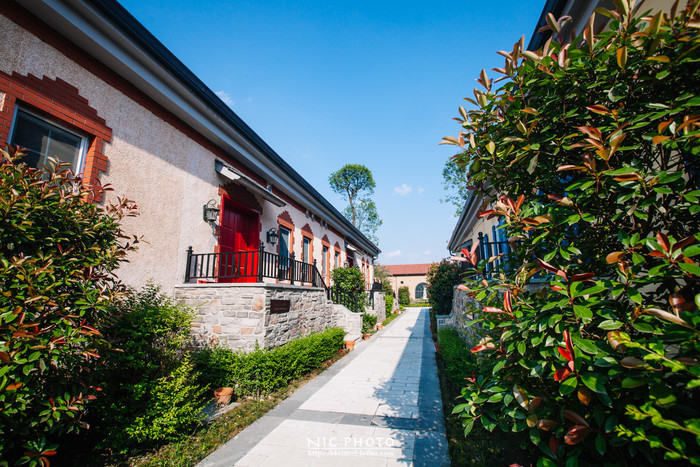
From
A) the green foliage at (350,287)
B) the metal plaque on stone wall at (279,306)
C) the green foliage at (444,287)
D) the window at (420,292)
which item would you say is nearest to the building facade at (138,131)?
the metal plaque on stone wall at (279,306)

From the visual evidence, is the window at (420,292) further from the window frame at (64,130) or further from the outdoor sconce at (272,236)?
the window frame at (64,130)

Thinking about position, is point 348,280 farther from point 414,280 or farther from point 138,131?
point 414,280

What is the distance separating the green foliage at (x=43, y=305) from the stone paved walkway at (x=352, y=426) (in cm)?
166

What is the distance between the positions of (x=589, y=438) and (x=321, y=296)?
26.0ft

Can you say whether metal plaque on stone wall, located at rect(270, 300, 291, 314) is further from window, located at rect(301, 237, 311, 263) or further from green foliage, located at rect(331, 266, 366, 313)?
green foliage, located at rect(331, 266, 366, 313)

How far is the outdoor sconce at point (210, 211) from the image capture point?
22.6ft

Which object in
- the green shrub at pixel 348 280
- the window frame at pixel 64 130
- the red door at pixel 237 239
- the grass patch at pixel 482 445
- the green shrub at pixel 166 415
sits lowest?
the grass patch at pixel 482 445

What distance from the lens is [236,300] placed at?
5977 mm

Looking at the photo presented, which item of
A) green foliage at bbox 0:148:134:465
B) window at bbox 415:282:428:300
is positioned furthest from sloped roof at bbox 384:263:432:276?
green foliage at bbox 0:148:134:465

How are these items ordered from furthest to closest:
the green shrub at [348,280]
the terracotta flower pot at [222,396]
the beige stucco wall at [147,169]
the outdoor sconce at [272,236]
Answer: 1. the green shrub at [348,280]
2. the outdoor sconce at [272,236]
3. the terracotta flower pot at [222,396]
4. the beige stucco wall at [147,169]

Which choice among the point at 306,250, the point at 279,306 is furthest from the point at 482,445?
the point at 306,250

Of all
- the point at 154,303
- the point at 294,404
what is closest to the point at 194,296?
the point at 154,303

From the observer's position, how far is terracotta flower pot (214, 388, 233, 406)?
4973mm

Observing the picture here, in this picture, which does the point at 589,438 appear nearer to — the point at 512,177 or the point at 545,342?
the point at 545,342
